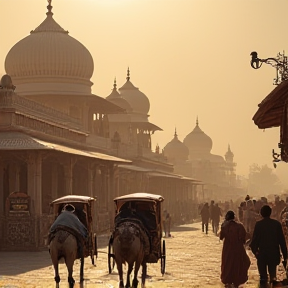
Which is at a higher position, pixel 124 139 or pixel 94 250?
pixel 124 139

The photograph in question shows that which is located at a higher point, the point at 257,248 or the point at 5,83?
the point at 5,83

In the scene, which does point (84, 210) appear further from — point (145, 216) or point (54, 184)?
point (54, 184)

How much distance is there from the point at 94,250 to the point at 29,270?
71.3 inches

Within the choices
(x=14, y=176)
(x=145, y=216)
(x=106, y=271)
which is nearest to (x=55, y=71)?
(x=14, y=176)

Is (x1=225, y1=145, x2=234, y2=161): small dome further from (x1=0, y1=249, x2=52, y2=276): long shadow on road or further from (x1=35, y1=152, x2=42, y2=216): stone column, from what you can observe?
(x1=0, y1=249, x2=52, y2=276): long shadow on road

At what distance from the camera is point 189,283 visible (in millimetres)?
15438

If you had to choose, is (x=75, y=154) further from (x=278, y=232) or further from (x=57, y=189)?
(x=278, y=232)

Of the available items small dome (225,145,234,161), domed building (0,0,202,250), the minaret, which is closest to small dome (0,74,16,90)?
domed building (0,0,202,250)

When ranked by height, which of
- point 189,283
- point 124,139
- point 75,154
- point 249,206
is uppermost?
point 124,139

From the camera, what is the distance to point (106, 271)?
17422 millimetres

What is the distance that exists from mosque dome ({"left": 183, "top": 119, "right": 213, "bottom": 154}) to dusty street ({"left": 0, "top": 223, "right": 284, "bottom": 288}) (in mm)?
99836

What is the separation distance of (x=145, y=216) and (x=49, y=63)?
29.9m

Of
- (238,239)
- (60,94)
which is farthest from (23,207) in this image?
(60,94)

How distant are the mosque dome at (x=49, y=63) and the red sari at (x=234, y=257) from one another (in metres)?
30.3
